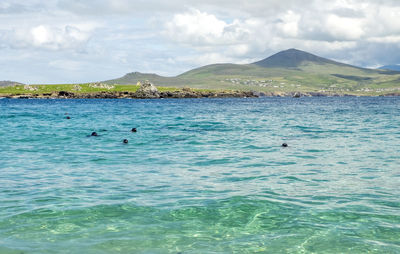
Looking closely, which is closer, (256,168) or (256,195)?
(256,195)

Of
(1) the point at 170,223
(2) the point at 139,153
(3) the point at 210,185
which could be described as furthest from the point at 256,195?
(2) the point at 139,153

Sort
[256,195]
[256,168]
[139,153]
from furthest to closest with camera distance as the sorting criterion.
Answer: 1. [139,153]
2. [256,168]
3. [256,195]

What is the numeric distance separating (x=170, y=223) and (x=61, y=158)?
16096mm

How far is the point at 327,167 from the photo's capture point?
72.1ft

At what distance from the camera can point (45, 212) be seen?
13711mm

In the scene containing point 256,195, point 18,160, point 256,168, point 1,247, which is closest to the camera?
point 1,247

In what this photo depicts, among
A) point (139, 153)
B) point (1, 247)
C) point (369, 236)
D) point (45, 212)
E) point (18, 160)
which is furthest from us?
point (139, 153)

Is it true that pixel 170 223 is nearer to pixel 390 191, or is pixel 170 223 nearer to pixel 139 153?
pixel 390 191

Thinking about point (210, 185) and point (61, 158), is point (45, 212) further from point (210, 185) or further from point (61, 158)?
point (61, 158)

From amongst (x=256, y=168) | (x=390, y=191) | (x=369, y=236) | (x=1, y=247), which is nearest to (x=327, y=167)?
(x=256, y=168)

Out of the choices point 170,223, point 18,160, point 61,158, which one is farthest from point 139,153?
point 170,223

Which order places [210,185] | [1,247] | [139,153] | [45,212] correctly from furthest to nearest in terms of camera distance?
1. [139,153]
2. [210,185]
3. [45,212]
4. [1,247]

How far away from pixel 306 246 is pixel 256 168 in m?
11.3

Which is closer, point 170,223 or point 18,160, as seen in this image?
point 170,223
